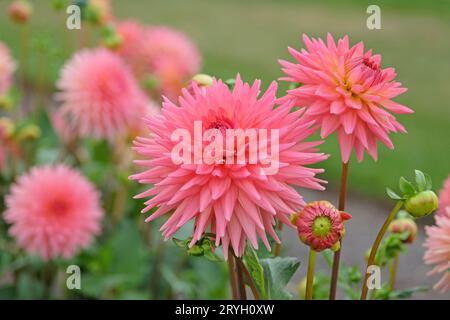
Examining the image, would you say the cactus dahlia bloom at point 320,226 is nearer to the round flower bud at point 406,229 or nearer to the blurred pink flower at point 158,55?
the round flower bud at point 406,229

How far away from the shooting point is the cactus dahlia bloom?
739mm

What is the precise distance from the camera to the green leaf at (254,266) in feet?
2.56

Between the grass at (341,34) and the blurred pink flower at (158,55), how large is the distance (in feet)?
0.59

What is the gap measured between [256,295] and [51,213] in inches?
27.5

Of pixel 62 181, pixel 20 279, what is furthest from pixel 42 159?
pixel 62 181

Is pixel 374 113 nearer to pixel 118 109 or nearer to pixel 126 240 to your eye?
pixel 118 109

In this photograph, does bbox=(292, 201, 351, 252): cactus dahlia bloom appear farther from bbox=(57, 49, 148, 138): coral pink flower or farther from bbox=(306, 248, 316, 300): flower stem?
bbox=(57, 49, 148, 138): coral pink flower

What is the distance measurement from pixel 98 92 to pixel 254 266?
0.82m

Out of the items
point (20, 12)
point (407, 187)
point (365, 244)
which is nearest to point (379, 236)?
point (407, 187)

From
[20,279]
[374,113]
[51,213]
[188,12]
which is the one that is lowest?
[20,279]

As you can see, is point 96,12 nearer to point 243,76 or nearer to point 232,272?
point 232,272

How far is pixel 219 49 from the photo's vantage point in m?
4.82

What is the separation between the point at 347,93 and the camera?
75 cm

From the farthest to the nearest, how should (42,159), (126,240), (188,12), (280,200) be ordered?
(188,12)
(42,159)
(126,240)
(280,200)
